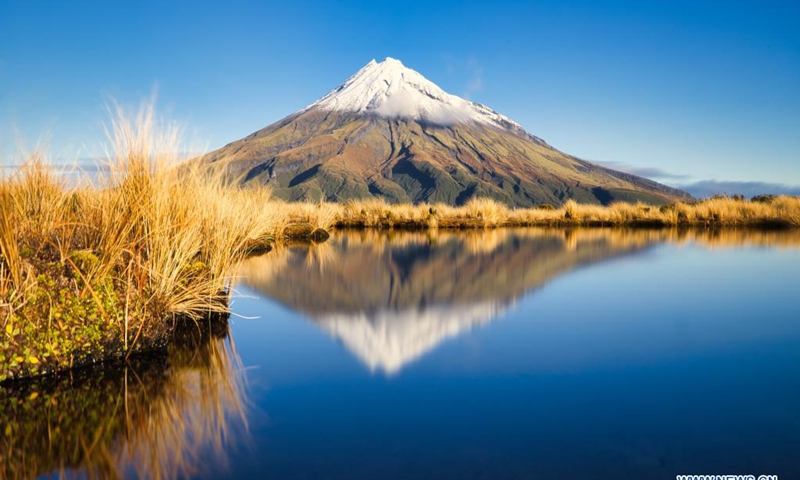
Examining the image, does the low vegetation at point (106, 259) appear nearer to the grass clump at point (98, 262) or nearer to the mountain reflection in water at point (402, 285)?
the grass clump at point (98, 262)

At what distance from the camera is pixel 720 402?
321 centimetres

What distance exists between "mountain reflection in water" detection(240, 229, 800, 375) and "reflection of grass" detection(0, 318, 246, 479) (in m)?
1.27

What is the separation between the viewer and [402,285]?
7.86 metres


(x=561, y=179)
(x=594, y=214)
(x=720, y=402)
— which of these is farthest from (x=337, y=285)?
(x=561, y=179)

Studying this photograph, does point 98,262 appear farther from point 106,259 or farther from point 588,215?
point 588,215

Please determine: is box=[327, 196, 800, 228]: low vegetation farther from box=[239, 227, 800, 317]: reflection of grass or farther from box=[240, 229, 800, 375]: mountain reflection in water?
box=[240, 229, 800, 375]: mountain reflection in water

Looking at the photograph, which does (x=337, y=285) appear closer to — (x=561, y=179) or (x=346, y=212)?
(x=346, y=212)

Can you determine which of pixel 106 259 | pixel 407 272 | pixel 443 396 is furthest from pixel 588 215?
pixel 106 259

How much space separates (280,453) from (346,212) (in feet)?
77.9

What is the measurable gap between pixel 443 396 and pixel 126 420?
1.99 m

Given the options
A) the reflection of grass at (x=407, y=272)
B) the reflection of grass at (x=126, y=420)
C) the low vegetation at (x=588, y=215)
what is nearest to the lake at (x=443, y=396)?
the reflection of grass at (x=126, y=420)

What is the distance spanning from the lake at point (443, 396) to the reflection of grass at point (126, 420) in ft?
0.04

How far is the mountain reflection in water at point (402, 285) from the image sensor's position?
496cm

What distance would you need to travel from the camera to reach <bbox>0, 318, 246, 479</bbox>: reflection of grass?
→ 2.61 meters
